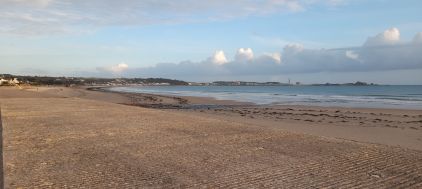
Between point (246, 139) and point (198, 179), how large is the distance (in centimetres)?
416

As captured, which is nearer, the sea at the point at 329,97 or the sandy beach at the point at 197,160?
the sandy beach at the point at 197,160

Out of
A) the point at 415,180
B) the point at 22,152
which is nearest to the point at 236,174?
the point at 415,180

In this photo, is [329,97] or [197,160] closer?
[197,160]

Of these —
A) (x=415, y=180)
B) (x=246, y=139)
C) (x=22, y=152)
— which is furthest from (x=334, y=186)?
(x=22, y=152)

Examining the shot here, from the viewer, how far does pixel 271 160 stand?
7.82 meters

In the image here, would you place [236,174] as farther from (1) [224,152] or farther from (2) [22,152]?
(2) [22,152]

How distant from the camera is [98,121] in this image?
581 inches

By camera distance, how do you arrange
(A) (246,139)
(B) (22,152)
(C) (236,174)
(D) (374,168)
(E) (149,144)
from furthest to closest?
(A) (246,139), (E) (149,144), (B) (22,152), (D) (374,168), (C) (236,174)

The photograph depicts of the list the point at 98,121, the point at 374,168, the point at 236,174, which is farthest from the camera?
the point at 98,121

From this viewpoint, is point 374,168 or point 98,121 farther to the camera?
point 98,121

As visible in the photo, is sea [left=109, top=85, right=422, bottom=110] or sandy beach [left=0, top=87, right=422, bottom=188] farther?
sea [left=109, top=85, right=422, bottom=110]

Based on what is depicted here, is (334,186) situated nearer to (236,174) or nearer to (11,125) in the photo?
(236,174)

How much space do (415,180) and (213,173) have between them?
9.67 ft

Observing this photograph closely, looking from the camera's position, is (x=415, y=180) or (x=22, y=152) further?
(x=22, y=152)
